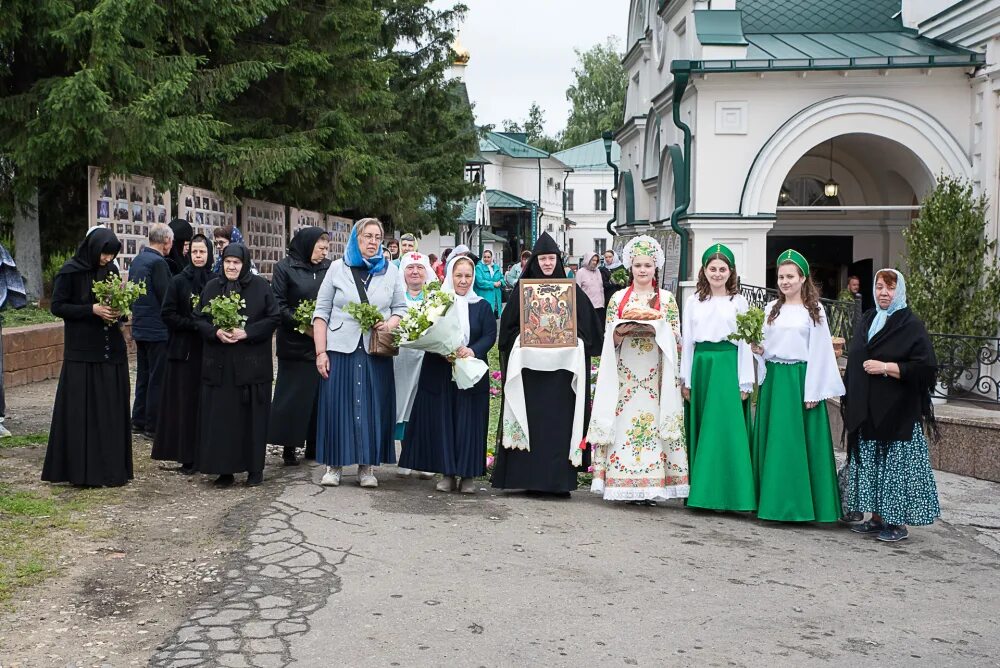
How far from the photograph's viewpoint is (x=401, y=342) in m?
7.90

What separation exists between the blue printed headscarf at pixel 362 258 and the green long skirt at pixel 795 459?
2.95 metres

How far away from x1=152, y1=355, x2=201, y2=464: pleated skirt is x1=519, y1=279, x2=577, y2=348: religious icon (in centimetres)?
259

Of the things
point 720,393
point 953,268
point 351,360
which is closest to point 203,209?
point 351,360

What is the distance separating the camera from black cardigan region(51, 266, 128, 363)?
25.3 ft

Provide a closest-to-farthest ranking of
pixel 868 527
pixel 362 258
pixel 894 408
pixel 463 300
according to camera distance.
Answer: pixel 894 408 < pixel 868 527 < pixel 362 258 < pixel 463 300

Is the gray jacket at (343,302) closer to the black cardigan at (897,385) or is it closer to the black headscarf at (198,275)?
the black headscarf at (198,275)

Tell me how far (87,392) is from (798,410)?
5018mm

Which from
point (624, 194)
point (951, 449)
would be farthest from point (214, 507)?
point (624, 194)

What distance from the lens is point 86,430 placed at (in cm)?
773

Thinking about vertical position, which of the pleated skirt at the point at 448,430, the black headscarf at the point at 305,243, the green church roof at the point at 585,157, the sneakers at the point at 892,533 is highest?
the green church roof at the point at 585,157

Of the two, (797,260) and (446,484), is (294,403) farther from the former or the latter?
(797,260)

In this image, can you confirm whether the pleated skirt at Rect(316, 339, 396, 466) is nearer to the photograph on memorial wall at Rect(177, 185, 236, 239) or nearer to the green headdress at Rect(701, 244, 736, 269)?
the green headdress at Rect(701, 244, 736, 269)

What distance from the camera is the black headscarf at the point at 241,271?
797cm

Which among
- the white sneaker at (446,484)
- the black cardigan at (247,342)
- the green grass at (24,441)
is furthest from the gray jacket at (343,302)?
the green grass at (24,441)
